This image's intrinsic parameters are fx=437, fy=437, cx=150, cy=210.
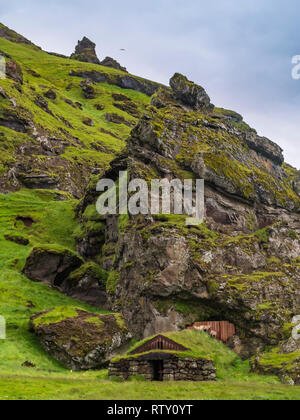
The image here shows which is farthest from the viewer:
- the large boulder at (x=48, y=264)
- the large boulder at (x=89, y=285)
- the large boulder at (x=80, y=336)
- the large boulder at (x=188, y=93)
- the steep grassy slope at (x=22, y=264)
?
the large boulder at (x=188, y=93)

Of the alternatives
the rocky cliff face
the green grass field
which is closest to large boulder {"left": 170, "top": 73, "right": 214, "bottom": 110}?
the rocky cliff face

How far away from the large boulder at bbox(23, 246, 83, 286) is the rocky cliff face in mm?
5147

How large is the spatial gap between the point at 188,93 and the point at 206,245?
118 feet

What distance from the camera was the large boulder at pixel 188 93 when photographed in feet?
234

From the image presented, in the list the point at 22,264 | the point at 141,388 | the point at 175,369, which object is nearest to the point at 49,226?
the point at 22,264

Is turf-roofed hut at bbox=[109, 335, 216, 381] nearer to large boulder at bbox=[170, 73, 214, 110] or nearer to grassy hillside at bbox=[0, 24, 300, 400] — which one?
grassy hillside at bbox=[0, 24, 300, 400]

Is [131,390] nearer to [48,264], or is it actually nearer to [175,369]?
[175,369]

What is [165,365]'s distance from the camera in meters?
27.9

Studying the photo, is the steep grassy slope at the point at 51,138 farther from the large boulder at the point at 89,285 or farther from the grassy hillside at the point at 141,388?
the grassy hillside at the point at 141,388

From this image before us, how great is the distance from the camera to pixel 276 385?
82.0ft

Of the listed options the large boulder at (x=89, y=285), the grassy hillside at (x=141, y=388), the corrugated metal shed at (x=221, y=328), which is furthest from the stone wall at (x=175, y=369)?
the large boulder at (x=89, y=285)

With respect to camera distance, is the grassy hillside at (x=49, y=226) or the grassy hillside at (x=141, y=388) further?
the grassy hillside at (x=49, y=226)

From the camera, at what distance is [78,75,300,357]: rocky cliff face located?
38.3 meters
